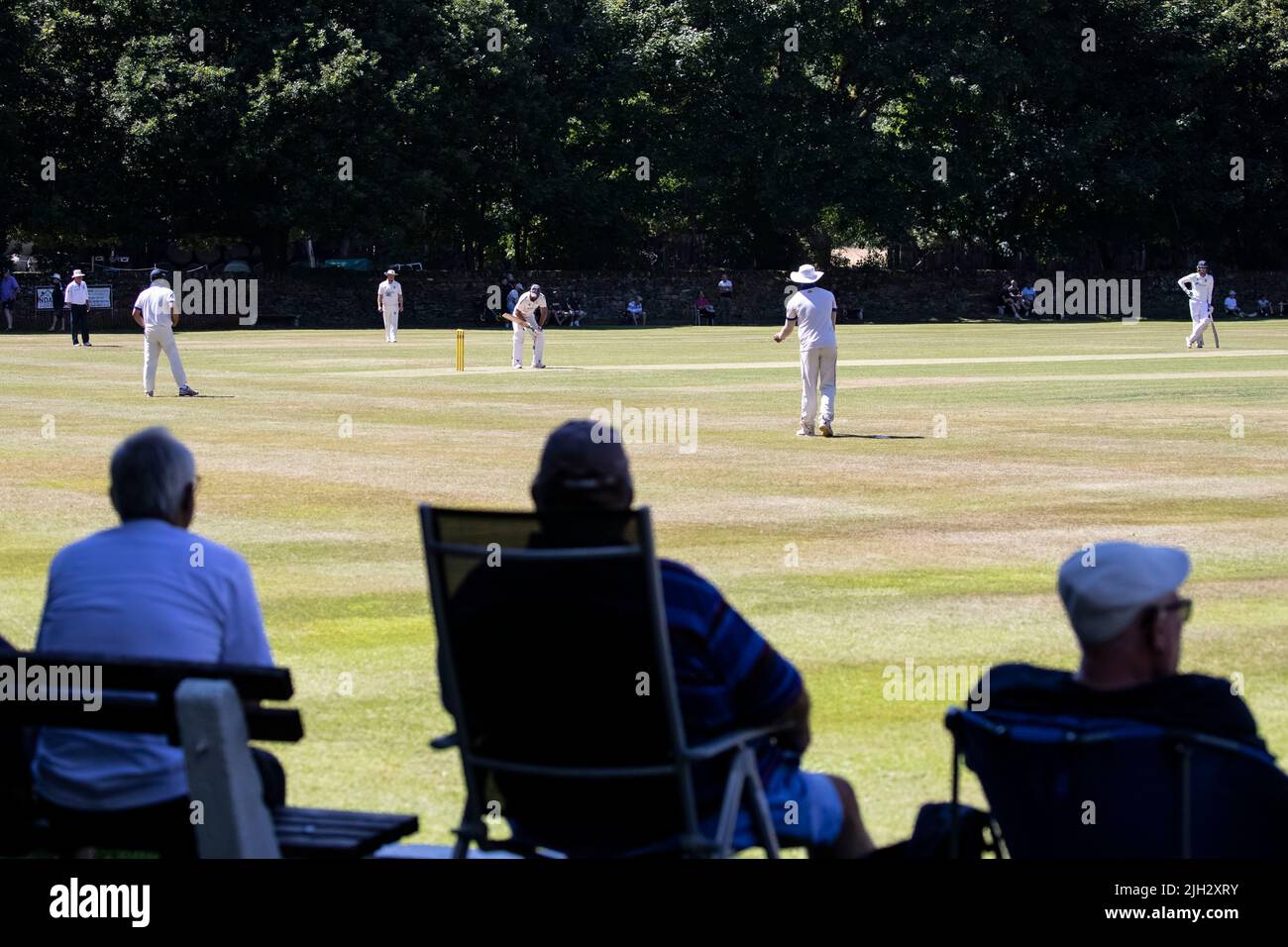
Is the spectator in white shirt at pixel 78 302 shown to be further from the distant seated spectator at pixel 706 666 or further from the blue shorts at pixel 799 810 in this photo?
the blue shorts at pixel 799 810

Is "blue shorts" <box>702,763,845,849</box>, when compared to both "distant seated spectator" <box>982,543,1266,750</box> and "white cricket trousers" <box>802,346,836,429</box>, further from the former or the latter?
"white cricket trousers" <box>802,346,836,429</box>

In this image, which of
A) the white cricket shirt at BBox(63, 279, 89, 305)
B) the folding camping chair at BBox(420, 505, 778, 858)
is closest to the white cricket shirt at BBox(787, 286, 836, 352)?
the folding camping chair at BBox(420, 505, 778, 858)

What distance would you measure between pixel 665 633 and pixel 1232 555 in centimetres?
949

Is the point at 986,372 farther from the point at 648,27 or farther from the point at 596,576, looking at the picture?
the point at 648,27

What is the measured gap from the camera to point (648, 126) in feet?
264

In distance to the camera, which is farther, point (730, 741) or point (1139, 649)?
point (730, 741)

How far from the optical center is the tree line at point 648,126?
68.5m

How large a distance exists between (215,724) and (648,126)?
77462mm

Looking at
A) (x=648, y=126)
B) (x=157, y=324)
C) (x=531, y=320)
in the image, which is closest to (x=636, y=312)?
(x=648, y=126)

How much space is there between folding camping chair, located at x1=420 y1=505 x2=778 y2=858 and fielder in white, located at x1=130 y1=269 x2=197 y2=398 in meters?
25.0

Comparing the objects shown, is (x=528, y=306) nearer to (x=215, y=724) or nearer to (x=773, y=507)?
(x=773, y=507)

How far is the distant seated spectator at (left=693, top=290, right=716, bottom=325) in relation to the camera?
249 feet
